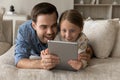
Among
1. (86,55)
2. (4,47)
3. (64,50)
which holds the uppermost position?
(64,50)

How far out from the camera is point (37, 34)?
1.51 metres

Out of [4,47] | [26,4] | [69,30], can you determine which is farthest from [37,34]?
[26,4]

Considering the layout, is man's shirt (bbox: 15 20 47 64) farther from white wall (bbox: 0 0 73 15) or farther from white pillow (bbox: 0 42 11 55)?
white wall (bbox: 0 0 73 15)

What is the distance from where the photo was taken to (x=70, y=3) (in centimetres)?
425

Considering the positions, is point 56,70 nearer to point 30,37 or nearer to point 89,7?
point 30,37

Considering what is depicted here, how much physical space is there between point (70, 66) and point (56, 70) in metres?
0.09

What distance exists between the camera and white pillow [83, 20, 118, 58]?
5.41 ft

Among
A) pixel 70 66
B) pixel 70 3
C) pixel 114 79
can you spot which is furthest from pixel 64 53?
pixel 70 3

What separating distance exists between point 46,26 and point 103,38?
0.47 metres

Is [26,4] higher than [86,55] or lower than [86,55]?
higher

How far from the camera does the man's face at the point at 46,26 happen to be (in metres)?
1.41

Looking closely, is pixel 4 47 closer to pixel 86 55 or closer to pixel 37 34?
pixel 37 34

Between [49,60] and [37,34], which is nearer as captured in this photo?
[49,60]

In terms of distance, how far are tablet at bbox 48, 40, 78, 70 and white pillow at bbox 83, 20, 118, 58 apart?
1.46ft
